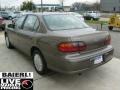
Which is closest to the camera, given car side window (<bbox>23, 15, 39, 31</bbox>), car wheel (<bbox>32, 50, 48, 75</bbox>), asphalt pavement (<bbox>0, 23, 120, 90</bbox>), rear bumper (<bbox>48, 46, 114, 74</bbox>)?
rear bumper (<bbox>48, 46, 114, 74</bbox>)

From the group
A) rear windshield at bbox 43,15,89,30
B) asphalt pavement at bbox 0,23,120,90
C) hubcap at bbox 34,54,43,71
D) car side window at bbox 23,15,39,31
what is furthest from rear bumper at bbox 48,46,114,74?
car side window at bbox 23,15,39,31

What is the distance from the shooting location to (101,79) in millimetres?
4582

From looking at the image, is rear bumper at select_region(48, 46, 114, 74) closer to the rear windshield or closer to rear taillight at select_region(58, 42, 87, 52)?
rear taillight at select_region(58, 42, 87, 52)

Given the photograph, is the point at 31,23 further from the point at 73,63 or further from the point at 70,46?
the point at 73,63

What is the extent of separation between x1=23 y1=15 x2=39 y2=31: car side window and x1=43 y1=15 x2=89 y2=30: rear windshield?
28 cm

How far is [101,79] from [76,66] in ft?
3.48

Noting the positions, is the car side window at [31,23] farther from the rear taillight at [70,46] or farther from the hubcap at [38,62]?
the rear taillight at [70,46]

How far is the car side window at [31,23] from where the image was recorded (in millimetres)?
4953

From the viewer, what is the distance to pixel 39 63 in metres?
4.80

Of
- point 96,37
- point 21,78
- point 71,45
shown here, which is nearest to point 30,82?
point 21,78

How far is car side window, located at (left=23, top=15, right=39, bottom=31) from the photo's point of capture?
16.3ft

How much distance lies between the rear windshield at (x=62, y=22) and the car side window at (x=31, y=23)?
28cm

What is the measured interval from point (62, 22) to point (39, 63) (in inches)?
46.1

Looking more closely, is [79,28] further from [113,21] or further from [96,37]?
[113,21]
